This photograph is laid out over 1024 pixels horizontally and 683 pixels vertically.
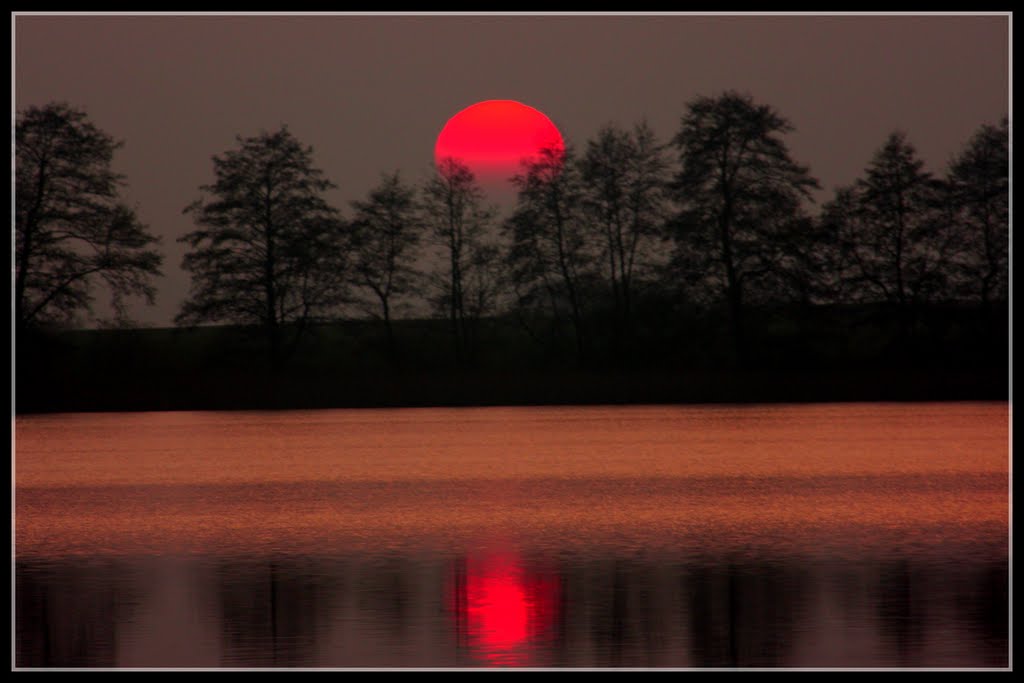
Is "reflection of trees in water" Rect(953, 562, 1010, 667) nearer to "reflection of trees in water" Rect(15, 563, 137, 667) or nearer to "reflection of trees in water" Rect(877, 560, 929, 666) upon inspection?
"reflection of trees in water" Rect(877, 560, 929, 666)

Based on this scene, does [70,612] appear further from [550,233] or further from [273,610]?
[550,233]

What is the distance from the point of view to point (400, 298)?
74.2 meters

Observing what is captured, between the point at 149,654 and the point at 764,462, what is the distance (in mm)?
25968

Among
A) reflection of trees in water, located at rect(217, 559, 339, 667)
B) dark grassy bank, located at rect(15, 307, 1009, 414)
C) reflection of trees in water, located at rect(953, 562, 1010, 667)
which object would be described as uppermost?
dark grassy bank, located at rect(15, 307, 1009, 414)

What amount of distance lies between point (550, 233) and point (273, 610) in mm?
56517

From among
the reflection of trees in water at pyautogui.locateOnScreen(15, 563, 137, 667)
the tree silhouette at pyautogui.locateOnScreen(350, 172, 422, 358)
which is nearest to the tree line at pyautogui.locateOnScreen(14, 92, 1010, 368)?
the tree silhouette at pyautogui.locateOnScreen(350, 172, 422, 358)

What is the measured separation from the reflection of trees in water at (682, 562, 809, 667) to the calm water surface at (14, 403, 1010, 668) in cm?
5

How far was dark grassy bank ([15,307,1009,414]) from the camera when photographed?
2771 inches

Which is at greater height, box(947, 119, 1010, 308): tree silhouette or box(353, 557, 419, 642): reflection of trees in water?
box(947, 119, 1010, 308): tree silhouette

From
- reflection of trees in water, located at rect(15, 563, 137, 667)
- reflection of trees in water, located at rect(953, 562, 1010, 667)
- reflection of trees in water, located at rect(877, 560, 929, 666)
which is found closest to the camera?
reflection of trees in water, located at rect(877, 560, 929, 666)

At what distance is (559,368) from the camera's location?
244ft

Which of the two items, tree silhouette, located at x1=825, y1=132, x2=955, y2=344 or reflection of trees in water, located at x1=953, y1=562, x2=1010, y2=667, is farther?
tree silhouette, located at x1=825, y1=132, x2=955, y2=344

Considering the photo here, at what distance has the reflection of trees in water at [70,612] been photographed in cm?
1543

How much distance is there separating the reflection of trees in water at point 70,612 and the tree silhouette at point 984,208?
55960 mm
